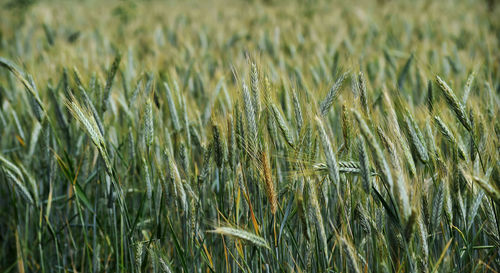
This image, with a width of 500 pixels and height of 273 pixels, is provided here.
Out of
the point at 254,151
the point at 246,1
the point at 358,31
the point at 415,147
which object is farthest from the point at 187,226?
the point at 246,1

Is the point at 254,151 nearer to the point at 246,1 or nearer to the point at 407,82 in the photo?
the point at 407,82

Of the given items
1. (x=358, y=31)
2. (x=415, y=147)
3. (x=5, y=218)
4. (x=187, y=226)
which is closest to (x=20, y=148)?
(x=5, y=218)

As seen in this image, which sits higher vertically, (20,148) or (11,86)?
(11,86)

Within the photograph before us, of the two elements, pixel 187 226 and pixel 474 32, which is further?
pixel 474 32

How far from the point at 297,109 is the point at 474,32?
4283mm

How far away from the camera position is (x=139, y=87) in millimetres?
1898

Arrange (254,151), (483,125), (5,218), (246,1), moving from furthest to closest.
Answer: (246,1)
(5,218)
(483,125)
(254,151)

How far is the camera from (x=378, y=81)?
3.01 m

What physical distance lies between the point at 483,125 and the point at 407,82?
6.06 ft

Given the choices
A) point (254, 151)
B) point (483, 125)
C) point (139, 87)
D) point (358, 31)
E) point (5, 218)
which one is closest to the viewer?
point (254, 151)

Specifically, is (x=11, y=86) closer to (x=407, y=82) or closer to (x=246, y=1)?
(x=407, y=82)

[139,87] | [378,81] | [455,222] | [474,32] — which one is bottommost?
[455,222]

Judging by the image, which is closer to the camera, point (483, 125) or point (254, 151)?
point (254, 151)

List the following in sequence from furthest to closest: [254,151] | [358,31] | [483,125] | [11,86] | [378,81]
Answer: [358,31] → [378,81] → [11,86] → [483,125] → [254,151]
